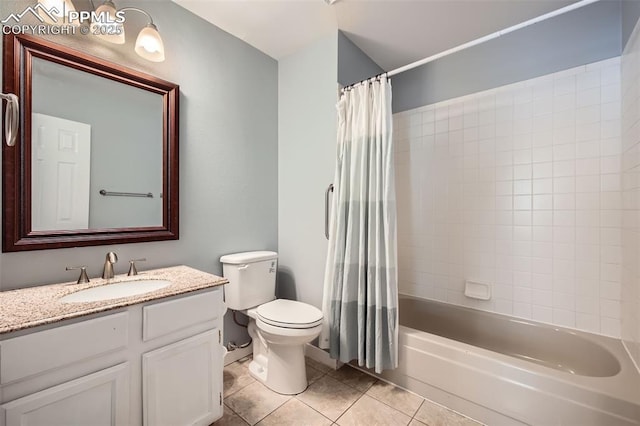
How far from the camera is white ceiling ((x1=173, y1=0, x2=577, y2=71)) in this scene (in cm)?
173

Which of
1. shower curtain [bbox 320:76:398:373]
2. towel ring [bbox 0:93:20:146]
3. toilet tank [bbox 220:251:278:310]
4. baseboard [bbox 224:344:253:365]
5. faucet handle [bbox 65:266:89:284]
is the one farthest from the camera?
baseboard [bbox 224:344:253:365]

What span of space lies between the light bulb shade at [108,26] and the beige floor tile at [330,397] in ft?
7.54

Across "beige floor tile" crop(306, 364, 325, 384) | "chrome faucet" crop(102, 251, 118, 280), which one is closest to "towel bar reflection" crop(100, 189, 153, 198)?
"chrome faucet" crop(102, 251, 118, 280)

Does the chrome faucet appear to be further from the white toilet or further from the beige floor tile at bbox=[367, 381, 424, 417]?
the beige floor tile at bbox=[367, 381, 424, 417]

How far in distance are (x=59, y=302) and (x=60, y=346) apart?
23cm

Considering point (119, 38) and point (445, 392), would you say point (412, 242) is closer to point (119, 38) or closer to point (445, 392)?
point (445, 392)

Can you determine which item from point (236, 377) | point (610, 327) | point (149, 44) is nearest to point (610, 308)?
point (610, 327)

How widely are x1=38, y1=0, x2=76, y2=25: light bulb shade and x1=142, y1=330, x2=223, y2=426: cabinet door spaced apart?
5.27 feet

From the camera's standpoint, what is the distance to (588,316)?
5.79ft

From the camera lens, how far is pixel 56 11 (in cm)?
127

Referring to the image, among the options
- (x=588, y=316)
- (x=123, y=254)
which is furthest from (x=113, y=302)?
(x=588, y=316)

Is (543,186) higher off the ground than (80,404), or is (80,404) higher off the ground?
(543,186)

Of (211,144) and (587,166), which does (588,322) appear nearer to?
(587,166)

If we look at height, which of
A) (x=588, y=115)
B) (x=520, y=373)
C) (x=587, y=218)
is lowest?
(x=520, y=373)
